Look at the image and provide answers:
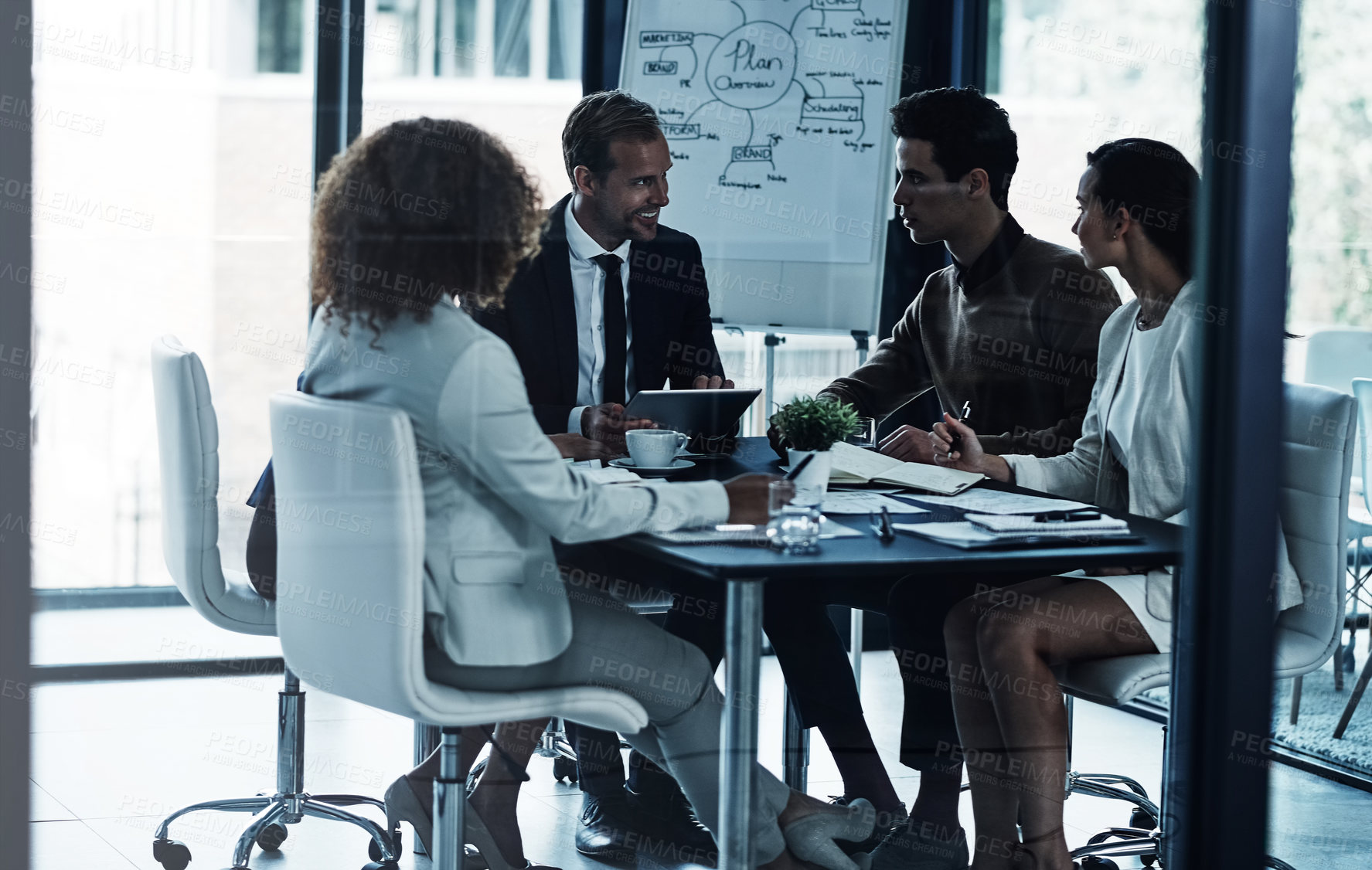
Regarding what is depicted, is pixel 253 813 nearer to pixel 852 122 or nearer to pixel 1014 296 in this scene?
pixel 1014 296

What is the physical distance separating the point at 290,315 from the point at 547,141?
55cm

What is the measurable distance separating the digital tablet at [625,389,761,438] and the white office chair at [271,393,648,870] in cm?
63

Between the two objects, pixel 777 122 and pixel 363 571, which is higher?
pixel 777 122

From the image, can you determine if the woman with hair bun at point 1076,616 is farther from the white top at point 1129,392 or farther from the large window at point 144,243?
the large window at point 144,243

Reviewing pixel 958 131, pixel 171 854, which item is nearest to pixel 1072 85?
pixel 958 131

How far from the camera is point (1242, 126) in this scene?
1.84 meters

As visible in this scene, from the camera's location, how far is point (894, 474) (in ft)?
7.84

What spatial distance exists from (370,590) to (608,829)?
91 cm

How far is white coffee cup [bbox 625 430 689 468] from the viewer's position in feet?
7.82

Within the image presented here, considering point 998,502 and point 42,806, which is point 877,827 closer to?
point 998,502

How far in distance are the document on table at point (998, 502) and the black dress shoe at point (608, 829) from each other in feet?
2.58

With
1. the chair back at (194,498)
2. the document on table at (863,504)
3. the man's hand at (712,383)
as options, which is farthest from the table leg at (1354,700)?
the chair back at (194,498)

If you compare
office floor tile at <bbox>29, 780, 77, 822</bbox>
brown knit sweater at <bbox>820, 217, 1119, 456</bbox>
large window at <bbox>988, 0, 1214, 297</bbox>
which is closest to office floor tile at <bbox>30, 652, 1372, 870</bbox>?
office floor tile at <bbox>29, 780, 77, 822</bbox>

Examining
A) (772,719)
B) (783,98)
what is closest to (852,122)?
(783,98)
